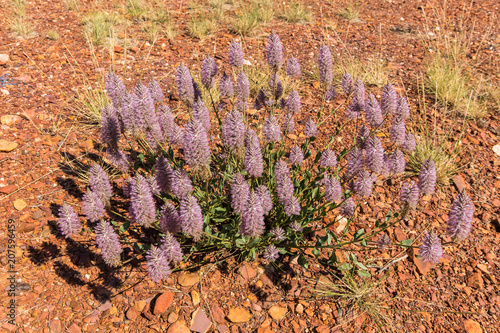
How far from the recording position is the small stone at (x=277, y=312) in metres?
2.84

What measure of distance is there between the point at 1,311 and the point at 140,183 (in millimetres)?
1513

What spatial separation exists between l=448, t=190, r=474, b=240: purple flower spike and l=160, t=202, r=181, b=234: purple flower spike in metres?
1.76

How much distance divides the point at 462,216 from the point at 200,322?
76.2 inches

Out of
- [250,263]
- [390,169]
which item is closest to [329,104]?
[390,169]

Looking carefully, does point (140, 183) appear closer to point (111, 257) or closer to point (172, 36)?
point (111, 257)

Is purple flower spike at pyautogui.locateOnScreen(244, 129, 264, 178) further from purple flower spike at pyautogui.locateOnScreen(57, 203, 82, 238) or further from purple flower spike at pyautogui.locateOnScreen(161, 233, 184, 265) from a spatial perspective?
purple flower spike at pyautogui.locateOnScreen(57, 203, 82, 238)

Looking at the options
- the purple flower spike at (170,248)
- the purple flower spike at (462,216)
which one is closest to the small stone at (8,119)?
the purple flower spike at (170,248)

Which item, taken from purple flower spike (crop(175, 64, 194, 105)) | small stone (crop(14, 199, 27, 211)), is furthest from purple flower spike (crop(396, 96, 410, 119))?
small stone (crop(14, 199, 27, 211))

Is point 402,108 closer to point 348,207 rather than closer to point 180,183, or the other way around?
point 348,207

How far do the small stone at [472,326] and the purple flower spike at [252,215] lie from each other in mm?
1792

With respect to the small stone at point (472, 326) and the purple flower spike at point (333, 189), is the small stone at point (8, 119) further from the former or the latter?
the small stone at point (472, 326)

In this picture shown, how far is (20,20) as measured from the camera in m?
5.86

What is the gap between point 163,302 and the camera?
286cm

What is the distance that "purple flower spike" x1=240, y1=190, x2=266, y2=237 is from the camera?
2.29m
